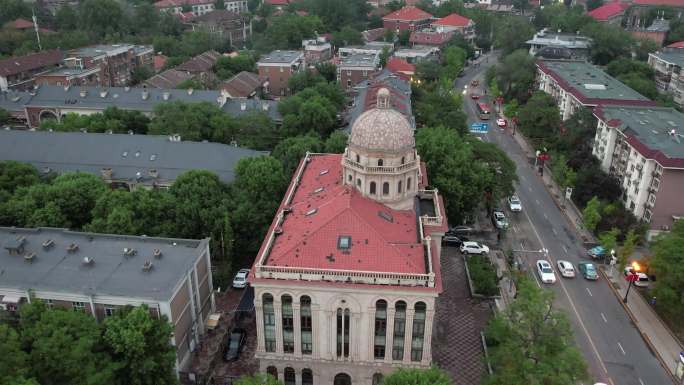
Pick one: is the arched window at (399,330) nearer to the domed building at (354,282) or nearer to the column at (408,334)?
the domed building at (354,282)

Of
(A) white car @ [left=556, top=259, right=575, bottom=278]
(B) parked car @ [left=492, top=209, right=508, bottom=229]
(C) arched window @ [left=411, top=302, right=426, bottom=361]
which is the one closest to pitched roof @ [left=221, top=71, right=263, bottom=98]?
(B) parked car @ [left=492, top=209, right=508, bottom=229]

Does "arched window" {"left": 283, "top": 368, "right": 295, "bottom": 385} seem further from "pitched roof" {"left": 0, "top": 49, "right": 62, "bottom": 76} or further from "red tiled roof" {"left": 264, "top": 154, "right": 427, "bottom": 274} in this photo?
"pitched roof" {"left": 0, "top": 49, "right": 62, "bottom": 76}

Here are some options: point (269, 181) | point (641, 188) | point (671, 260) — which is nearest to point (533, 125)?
point (641, 188)

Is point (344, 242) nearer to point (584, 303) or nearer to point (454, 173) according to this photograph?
point (454, 173)

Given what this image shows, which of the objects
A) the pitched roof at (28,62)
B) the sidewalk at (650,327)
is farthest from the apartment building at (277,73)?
the sidewalk at (650,327)

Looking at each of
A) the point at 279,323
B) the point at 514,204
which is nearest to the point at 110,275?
the point at 279,323
